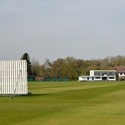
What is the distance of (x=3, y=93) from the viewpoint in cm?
5250

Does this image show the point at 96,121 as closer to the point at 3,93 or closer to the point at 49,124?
the point at 49,124

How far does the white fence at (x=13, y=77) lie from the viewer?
5209 cm

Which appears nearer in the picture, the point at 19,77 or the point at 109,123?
the point at 109,123

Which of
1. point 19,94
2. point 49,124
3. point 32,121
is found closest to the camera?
point 49,124

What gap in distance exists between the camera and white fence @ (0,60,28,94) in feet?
171

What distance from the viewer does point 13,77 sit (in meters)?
52.8

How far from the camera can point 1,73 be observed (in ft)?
174

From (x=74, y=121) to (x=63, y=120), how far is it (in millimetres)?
692

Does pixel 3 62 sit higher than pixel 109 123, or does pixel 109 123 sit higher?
pixel 3 62

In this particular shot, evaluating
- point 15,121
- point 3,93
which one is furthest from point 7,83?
point 15,121

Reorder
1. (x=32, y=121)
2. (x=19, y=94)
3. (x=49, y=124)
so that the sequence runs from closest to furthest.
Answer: (x=49, y=124) → (x=32, y=121) → (x=19, y=94)

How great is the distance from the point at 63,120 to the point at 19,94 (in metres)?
32.1

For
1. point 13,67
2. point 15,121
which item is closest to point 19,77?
point 13,67

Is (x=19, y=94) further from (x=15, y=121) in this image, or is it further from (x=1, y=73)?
(x=15, y=121)
